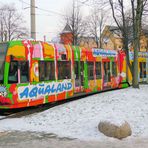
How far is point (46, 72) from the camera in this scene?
53.3ft

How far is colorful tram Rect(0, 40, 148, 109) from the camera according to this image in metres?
14.4

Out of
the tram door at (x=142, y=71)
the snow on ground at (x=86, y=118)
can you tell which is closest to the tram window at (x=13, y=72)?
the snow on ground at (x=86, y=118)

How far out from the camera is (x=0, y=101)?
14312 millimetres

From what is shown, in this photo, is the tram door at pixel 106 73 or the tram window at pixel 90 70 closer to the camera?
the tram window at pixel 90 70

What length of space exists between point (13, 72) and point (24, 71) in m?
0.58

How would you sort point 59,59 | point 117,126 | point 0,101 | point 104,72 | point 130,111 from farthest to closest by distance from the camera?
1. point 104,72
2. point 59,59
3. point 0,101
4. point 130,111
5. point 117,126

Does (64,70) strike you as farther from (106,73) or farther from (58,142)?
(58,142)

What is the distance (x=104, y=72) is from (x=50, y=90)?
22.2 feet

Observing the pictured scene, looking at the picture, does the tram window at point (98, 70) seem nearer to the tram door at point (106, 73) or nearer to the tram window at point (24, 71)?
the tram door at point (106, 73)

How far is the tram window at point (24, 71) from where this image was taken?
14.8 meters

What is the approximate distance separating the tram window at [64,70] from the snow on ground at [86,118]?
10.2 feet

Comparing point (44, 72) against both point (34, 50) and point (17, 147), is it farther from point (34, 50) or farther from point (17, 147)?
point (17, 147)

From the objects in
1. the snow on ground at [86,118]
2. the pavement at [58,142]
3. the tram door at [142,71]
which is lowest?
the pavement at [58,142]

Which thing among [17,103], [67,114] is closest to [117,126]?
[67,114]
